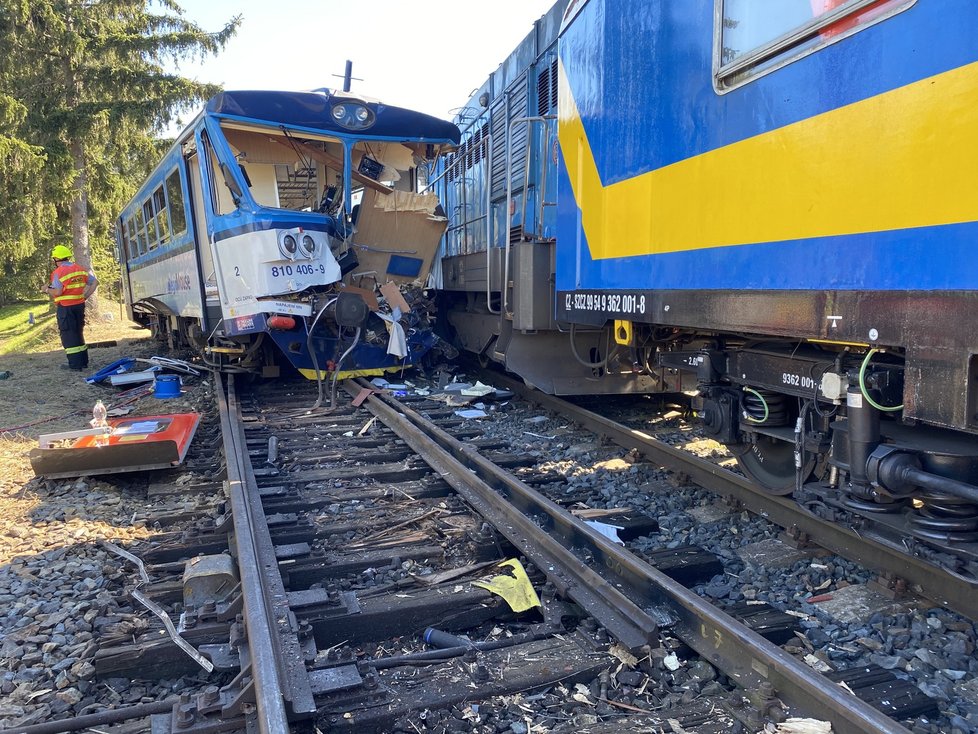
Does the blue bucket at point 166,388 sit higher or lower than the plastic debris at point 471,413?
higher

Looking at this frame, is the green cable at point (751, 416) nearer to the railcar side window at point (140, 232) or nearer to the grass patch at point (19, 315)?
the railcar side window at point (140, 232)

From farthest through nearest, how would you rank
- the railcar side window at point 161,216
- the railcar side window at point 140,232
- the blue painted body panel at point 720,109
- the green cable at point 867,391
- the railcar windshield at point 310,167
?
the railcar side window at point 140,232 → the railcar side window at point 161,216 → the railcar windshield at point 310,167 → the green cable at point 867,391 → the blue painted body panel at point 720,109

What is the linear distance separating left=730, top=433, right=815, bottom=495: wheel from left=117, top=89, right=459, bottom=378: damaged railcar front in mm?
5056

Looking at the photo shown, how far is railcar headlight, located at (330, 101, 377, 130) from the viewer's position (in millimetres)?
8273

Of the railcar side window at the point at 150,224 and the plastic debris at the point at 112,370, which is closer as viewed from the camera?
the plastic debris at the point at 112,370

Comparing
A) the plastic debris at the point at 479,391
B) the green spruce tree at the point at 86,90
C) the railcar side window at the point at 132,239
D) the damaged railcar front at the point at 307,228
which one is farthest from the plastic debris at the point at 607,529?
the green spruce tree at the point at 86,90

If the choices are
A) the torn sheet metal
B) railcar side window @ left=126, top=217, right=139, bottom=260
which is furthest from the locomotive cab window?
railcar side window @ left=126, top=217, right=139, bottom=260

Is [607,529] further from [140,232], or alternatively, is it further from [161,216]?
[140,232]

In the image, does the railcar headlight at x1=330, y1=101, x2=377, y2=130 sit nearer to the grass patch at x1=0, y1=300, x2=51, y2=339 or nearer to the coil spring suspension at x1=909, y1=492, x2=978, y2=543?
the coil spring suspension at x1=909, y1=492, x2=978, y2=543

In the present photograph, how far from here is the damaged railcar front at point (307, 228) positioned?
788cm

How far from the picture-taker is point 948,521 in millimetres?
2607

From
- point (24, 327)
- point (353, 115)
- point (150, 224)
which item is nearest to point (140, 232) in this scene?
point (150, 224)

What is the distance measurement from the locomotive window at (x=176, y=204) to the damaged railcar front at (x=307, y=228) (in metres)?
0.02

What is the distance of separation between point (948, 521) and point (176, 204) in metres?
9.97
